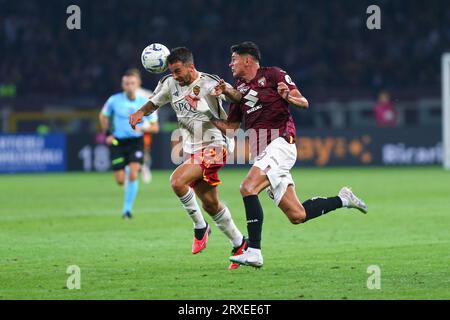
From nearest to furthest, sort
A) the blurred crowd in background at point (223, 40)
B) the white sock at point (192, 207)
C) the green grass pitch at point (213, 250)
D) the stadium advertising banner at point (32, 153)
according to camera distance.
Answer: the green grass pitch at point (213, 250)
the white sock at point (192, 207)
the stadium advertising banner at point (32, 153)
the blurred crowd in background at point (223, 40)

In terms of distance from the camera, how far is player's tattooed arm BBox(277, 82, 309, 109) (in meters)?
9.65

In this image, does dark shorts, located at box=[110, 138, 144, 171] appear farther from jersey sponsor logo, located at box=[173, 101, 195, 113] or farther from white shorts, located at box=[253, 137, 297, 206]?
white shorts, located at box=[253, 137, 297, 206]

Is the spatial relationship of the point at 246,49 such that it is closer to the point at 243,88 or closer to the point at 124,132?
the point at 243,88

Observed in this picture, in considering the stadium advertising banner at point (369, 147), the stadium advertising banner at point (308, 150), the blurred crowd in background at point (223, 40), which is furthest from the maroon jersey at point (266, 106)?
the blurred crowd in background at point (223, 40)

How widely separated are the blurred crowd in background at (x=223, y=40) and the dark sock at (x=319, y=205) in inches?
966

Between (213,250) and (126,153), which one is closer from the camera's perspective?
(213,250)

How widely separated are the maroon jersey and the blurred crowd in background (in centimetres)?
2483

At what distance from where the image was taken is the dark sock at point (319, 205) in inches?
406

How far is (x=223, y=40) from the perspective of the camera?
123 feet

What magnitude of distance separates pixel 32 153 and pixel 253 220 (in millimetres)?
23073

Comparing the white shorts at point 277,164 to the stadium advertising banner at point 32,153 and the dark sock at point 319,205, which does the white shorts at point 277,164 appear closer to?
the dark sock at point 319,205

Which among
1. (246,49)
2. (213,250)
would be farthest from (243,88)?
(213,250)

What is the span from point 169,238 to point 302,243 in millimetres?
1804

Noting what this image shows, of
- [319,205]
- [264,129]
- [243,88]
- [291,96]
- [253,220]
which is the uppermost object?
[243,88]
